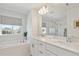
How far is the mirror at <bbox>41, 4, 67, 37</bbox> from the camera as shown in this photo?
263 centimetres

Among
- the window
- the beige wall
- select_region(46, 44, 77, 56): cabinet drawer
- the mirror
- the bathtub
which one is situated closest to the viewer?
select_region(46, 44, 77, 56): cabinet drawer

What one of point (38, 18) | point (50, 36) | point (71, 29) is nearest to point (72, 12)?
point (71, 29)

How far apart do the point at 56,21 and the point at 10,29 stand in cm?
249

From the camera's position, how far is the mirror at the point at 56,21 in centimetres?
263

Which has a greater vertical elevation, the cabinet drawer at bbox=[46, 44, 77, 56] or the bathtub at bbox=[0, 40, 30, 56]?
the cabinet drawer at bbox=[46, 44, 77, 56]

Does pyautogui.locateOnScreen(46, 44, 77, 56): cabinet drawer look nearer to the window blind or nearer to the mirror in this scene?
the mirror

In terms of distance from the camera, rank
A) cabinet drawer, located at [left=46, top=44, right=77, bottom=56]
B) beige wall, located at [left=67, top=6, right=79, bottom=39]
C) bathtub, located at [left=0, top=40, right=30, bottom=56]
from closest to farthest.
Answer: cabinet drawer, located at [left=46, top=44, right=77, bottom=56] → beige wall, located at [left=67, top=6, right=79, bottom=39] → bathtub, located at [left=0, top=40, right=30, bottom=56]

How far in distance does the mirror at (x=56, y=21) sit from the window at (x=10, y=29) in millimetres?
1682

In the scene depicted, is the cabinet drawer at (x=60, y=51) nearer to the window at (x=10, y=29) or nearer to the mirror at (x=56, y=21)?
the mirror at (x=56, y=21)

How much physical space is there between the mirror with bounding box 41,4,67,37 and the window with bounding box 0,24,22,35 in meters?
1.68

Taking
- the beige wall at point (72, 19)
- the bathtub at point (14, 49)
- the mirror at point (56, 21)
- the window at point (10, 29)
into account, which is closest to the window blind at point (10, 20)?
the window at point (10, 29)

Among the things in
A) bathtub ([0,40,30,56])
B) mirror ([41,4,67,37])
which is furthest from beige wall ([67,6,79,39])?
bathtub ([0,40,30,56])

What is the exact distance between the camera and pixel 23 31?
4789 mm

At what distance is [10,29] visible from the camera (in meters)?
4.37
